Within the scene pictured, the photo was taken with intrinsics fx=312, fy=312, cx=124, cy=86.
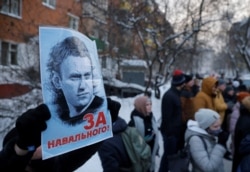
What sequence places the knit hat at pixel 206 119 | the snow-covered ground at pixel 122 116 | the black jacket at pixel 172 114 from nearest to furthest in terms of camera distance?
the knit hat at pixel 206 119, the snow-covered ground at pixel 122 116, the black jacket at pixel 172 114

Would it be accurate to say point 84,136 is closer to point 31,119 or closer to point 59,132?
point 59,132

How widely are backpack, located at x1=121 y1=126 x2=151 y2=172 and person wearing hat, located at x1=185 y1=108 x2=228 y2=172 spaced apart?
0.53 metres

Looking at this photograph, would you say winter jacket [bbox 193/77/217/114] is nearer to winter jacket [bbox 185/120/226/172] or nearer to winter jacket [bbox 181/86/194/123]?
winter jacket [bbox 181/86/194/123]

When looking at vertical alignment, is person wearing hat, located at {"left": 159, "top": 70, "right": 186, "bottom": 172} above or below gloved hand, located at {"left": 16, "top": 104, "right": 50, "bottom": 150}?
below

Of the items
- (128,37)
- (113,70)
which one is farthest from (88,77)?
(128,37)

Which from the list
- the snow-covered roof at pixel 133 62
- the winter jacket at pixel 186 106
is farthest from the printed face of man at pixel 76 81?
the snow-covered roof at pixel 133 62

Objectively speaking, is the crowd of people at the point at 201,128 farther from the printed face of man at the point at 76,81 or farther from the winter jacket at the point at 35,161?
the printed face of man at the point at 76,81

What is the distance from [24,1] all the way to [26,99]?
3.81 meters

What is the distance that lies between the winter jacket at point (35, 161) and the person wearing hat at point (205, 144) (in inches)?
65.2

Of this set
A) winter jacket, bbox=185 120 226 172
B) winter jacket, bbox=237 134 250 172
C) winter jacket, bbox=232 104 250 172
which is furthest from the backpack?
winter jacket, bbox=232 104 250 172

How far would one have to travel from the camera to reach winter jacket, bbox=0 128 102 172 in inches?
59.3

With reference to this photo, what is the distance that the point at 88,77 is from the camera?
165 cm

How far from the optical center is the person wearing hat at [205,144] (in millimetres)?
3225

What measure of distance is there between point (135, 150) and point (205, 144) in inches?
30.5
